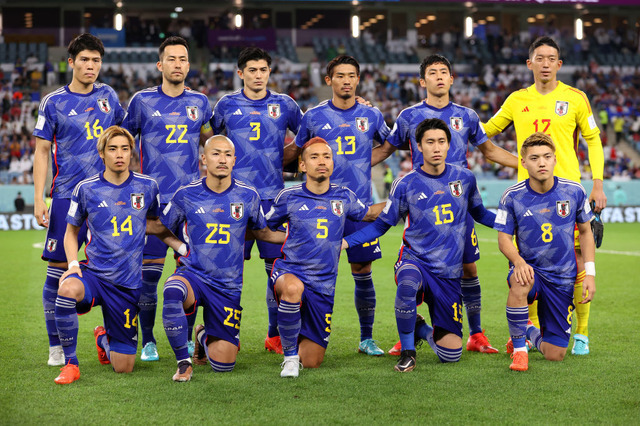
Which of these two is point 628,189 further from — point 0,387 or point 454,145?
point 0,387

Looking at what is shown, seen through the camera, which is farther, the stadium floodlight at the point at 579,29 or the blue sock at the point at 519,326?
the stadium floodlight at the point at 579,29

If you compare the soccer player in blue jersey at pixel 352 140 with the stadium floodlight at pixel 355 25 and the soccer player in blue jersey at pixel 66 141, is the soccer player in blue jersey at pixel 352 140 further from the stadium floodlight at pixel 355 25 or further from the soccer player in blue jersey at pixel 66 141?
the stadium floodlight at pixel 355 25

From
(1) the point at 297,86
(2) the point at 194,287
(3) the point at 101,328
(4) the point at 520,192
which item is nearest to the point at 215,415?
(2) the point at 194,287

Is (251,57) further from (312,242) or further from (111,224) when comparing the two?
(111,224)

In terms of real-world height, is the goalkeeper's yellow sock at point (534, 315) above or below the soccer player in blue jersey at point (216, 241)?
below

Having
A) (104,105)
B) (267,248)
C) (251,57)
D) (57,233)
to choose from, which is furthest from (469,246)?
(57,233)

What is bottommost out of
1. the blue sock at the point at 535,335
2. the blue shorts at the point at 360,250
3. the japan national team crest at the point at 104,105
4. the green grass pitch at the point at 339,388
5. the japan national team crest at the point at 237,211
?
the green grass pitch at the point at 339,388

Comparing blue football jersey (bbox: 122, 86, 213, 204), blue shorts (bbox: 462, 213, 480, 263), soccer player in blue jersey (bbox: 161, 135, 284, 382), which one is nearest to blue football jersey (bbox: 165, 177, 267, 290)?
soccer player in blue jersey (bbox: 161, 135, 284, 382)

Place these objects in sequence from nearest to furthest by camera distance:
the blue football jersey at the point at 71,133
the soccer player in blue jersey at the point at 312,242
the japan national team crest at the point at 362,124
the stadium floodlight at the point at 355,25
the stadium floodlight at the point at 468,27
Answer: the soccer player in blue jersey at the point at 312,242 < the blue football jersey at the point at 71,133 < the japan national team crest at the point at 362,124 < the stadium floodlight at the point at 355,25 < the stadium floodlight at the point at 468,27

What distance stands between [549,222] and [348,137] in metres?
1.67

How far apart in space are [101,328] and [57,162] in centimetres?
130

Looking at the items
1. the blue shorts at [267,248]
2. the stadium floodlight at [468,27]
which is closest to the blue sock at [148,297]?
the blue shorts at [267,248]

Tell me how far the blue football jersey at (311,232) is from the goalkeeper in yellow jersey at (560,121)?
5.34 ft

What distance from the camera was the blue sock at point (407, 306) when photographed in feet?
18.6
